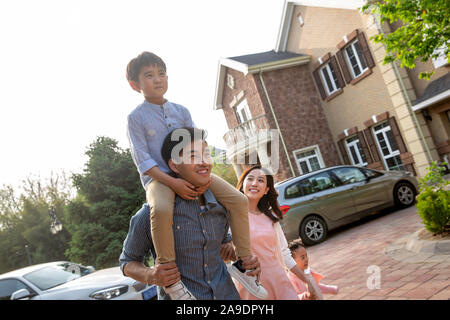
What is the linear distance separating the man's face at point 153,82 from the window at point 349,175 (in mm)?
7962

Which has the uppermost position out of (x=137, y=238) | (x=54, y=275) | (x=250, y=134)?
(x=250, y=134)

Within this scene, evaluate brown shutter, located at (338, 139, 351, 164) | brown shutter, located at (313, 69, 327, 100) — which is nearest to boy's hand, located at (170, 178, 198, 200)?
brown shutter, located at (338, 139, 351, 164)

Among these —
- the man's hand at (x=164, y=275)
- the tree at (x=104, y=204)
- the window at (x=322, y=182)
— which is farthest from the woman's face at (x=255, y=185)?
the tree at (x=104, y=204)

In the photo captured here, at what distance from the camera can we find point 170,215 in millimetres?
1689

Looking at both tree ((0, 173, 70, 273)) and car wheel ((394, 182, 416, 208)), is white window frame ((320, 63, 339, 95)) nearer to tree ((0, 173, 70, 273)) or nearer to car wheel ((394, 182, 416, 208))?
car wheel ((394, 182, 416, 208))

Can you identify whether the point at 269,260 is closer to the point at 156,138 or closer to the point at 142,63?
the point at 156,138

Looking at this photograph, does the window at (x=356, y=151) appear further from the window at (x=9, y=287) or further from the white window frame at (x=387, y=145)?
the window at (x=9, y=287)

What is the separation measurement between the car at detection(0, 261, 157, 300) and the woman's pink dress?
14.8 feet

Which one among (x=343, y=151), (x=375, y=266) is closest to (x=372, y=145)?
(x=343, y=151)

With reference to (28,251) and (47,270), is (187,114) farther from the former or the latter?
(28,251)

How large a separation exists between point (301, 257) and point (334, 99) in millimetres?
14210

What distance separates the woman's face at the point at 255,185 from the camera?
9.10ft

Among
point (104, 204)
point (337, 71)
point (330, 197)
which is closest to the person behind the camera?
point (330, 197)
